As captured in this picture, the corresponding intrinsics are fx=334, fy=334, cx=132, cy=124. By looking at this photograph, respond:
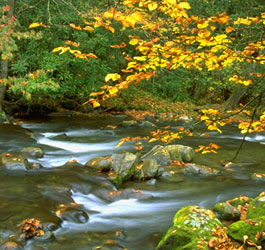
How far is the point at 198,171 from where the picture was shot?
7.89m

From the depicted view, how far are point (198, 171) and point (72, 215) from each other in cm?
366

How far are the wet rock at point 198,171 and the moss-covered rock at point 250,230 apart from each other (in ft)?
11.7

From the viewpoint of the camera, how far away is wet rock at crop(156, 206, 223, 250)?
3.86 metres

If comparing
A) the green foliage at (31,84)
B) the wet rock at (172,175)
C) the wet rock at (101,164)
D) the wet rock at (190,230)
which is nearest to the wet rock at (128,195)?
the wet rock at (172,175)

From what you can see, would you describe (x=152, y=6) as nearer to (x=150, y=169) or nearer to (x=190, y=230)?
(x=190, y=230)

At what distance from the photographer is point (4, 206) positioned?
205 inches

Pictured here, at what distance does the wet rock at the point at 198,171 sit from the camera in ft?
25.7

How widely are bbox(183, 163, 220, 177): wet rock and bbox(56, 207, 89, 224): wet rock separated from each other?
321 centimetres

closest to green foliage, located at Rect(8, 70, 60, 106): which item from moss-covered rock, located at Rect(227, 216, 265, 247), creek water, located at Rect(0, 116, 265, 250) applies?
creek water, located at Rect(0, 116, 265, 250)

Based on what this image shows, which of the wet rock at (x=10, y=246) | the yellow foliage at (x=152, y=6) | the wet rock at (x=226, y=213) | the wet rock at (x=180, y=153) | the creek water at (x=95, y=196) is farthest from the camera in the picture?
the wet rock at (x=180, y=153)

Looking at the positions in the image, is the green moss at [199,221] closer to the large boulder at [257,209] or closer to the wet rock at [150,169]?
the large boulder at [257,209]

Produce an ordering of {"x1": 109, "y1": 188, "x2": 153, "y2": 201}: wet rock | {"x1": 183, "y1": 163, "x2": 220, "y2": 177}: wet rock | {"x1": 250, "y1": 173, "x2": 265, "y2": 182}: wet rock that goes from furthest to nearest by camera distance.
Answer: {"x1": 183, "y1": 163, "x2": 220, "y2": 177}: wet rock
{"x1": 250, "y1": 173, "x2": 265, "y2": 182}: wet rock
{"x1": 109, "y1": 188, "x2": 153, "y2": 201}: wet rock

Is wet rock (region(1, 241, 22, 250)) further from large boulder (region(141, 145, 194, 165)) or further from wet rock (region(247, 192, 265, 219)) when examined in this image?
large boulder (region(141, 145, 194, 165))

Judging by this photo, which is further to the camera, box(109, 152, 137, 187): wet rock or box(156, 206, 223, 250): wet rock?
box(109, 152, 137, 187): wet rock
